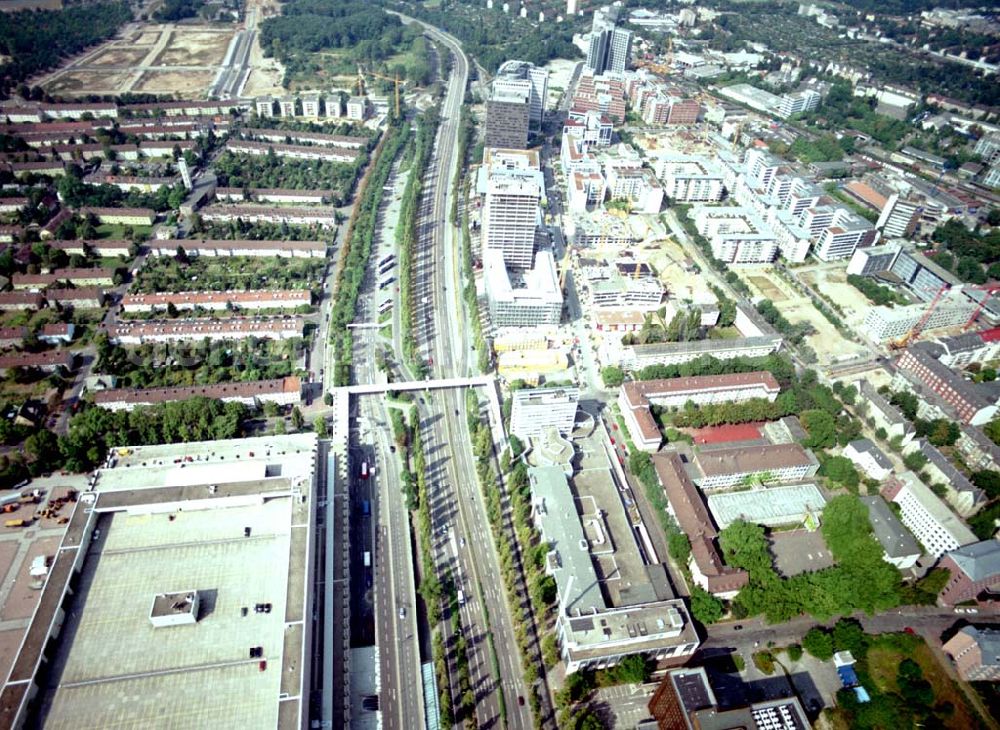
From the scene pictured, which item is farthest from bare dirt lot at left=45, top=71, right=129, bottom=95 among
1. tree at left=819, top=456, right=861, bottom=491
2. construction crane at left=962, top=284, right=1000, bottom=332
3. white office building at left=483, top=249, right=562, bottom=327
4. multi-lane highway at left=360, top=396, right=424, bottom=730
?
construction crane at left=962, top=284, right=1000, bottom=332

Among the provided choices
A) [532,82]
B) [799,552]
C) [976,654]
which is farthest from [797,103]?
[976,654]

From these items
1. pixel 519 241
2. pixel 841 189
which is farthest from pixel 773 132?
pixel 519 241

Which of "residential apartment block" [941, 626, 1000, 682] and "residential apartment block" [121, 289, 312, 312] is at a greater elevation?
"residential apartment block" [121, 289, 312, 312]

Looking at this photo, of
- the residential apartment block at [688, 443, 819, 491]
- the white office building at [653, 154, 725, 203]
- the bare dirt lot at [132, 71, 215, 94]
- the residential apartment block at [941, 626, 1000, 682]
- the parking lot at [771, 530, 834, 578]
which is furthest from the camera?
the bare dirt lot at [132, 71, 215, 94]

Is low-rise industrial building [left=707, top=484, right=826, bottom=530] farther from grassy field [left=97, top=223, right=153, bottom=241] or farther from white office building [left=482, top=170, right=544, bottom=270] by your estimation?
grassy field [left=97, top=223, right=153, bottom=241]

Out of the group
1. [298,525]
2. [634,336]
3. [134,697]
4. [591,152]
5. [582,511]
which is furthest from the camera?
[591,152]

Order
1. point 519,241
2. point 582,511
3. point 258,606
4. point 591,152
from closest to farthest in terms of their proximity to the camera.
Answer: point 258,606 → point 582,511 → point 519,241 → point 591,152

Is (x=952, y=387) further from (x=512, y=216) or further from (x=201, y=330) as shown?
(x=201, y=330)

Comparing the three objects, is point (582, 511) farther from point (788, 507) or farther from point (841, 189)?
point (841, 189)
